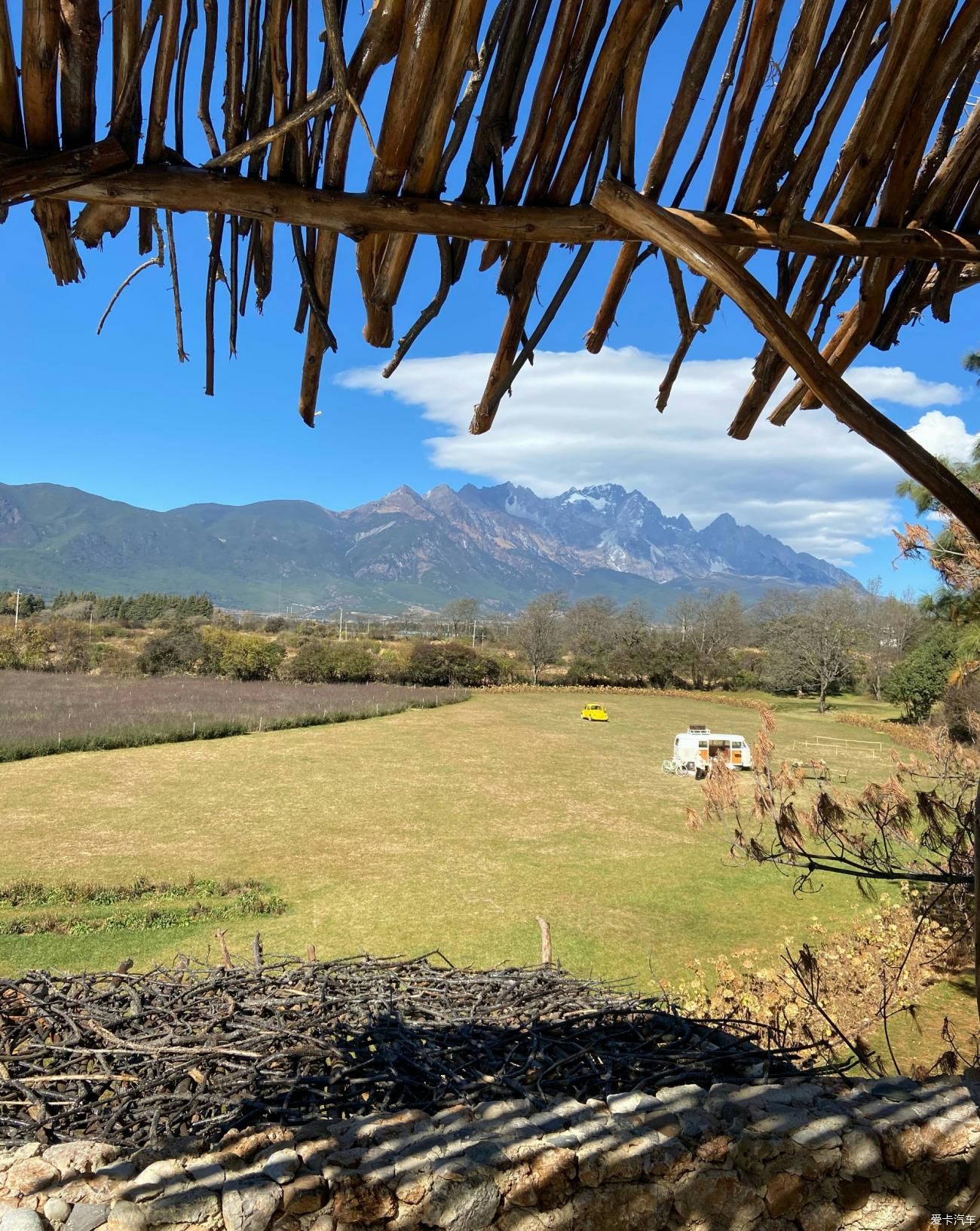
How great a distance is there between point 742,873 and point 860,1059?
9535mm

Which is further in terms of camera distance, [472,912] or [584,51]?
[472,912]

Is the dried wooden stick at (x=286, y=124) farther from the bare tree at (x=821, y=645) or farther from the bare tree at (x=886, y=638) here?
the bare tree at (x=886, y=638)

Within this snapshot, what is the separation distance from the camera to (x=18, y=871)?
10.2 metres

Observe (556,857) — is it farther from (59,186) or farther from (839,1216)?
(59,186)

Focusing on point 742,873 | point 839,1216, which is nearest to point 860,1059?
point 839,1216

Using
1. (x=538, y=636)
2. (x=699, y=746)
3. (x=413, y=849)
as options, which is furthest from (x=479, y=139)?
(x=538, y=636)

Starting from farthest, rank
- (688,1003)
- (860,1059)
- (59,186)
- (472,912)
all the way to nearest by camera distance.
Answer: (472,912)
(688,1003)
(860,1059)
(59,186)

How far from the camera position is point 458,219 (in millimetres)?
1487

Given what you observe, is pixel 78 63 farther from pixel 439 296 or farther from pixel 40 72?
pixel 439 296

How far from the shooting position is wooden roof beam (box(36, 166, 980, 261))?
1.37 m

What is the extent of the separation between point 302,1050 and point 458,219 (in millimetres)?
2791

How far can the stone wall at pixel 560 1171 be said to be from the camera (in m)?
1.84

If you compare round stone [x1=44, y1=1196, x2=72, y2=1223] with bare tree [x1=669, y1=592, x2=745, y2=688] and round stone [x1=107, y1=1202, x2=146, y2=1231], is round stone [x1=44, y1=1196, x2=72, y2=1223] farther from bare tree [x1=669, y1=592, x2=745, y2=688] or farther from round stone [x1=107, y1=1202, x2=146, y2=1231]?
bare tree [x1=669, y1=592, x2=745, y2=688]

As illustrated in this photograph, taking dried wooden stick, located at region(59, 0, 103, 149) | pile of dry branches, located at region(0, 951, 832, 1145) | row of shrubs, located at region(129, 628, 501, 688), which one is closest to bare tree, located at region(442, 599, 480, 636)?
row of shrubs, located at region(129, 628, 501, 688)
